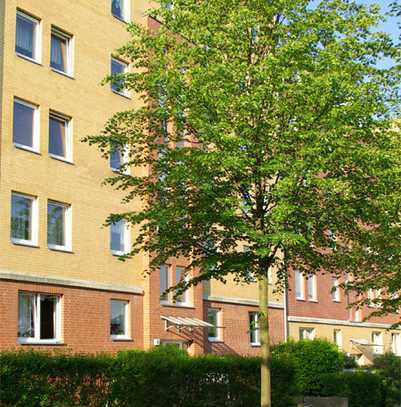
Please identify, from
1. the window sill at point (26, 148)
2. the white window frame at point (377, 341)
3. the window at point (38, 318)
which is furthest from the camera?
the white window frame at point (377, 341)

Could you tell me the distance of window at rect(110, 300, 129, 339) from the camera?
92.0 ft

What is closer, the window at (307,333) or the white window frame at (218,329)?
the white window frame at (218,329)

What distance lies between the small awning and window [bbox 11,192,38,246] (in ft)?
24.1

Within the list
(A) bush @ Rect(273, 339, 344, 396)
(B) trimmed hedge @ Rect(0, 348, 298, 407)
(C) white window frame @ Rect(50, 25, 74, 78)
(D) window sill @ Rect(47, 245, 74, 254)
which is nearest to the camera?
(B) trimmed hedge @ Rect(0, 348, 298, 407)

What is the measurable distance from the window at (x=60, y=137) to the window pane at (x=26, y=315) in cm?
505

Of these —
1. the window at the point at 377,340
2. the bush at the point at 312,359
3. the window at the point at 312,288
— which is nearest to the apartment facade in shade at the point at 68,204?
the bush at the point at 312,359

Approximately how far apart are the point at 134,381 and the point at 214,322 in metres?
16.8

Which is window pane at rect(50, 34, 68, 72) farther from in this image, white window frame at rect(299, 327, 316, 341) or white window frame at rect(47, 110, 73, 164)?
white window frame at rect(299, 327, 316, 341)

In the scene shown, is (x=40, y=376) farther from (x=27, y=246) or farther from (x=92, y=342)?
(x=92, y=342)

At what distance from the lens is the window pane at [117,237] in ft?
93.9

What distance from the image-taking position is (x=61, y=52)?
90.2ft

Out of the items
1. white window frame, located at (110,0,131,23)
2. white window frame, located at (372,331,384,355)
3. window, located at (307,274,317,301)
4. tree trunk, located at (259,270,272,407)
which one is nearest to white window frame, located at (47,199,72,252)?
white window frame, located at (110,0,131,23)

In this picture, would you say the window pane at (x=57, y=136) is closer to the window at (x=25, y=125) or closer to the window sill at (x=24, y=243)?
the window at (x=25, y=125)

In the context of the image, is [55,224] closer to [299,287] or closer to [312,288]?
[299,287]
